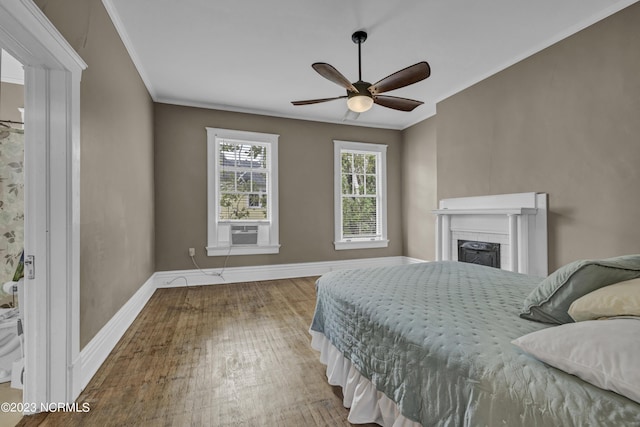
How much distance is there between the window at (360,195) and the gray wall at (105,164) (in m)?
3.15

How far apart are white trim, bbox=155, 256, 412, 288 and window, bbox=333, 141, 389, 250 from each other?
0.33 metres

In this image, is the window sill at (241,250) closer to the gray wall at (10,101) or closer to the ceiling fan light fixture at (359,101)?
the gray wall at (10,101)

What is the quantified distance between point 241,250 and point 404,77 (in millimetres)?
3508

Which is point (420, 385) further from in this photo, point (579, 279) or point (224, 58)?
point (224, 58)

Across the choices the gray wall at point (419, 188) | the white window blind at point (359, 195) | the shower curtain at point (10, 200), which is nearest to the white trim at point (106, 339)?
the shower curtain at point (10, 200)

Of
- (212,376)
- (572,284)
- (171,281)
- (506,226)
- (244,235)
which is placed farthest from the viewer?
(244,235)

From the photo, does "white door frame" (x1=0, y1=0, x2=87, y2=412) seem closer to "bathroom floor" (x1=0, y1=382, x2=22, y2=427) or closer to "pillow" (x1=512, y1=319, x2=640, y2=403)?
"bathroom floor" (x1=0, y1=382, x2=22, y2=427)

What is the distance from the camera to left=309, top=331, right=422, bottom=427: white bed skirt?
1354 mm

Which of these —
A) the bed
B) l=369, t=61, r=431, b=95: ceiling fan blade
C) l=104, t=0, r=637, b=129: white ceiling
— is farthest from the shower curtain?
l=369, t=61, r=431, b=95: ceiling fan blade

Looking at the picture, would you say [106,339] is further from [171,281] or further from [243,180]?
[243,180]

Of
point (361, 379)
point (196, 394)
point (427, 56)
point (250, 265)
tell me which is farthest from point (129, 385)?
point (427, 56)

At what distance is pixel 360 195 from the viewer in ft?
18.5

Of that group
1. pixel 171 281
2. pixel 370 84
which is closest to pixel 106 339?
pixel 171 281

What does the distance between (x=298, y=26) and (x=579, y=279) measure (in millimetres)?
2848
